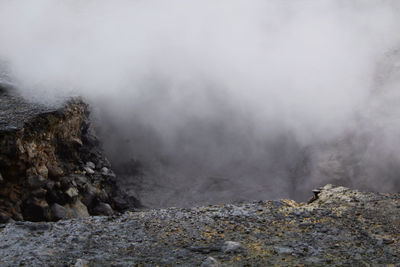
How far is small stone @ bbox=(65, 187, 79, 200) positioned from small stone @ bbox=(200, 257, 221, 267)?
213cm

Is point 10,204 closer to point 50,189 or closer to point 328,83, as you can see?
point 50,189

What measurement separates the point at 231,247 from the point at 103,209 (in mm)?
2226

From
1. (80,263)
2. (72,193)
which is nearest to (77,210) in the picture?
(72,193)

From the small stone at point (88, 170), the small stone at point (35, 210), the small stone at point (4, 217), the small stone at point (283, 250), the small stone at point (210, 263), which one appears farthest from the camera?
the small stone at point (88, 170)

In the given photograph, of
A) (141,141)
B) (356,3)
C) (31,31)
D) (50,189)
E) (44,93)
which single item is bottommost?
(50,189)

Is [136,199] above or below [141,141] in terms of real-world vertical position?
below

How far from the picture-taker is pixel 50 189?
4.24m

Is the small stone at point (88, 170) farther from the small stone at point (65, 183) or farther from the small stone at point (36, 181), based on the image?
the small stone at point (36, 181)

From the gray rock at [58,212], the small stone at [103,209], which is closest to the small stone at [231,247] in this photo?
the gray rock at [58,212]

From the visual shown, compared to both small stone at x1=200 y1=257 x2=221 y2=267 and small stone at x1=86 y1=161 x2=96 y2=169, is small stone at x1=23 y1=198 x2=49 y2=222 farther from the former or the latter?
small stone at x1=200 y1=257 x2=221 y2=267

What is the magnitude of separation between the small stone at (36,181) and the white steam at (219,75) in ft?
5.51

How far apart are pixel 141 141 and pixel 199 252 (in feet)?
13.6

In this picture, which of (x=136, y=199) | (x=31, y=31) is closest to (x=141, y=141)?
(x=136, y=199)

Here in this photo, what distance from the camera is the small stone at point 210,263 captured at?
2.85 metres
